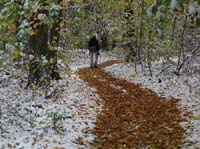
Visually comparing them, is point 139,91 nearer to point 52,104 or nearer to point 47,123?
point 52,104

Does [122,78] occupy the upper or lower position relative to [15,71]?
lower

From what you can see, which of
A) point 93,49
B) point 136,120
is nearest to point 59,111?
point 136,120

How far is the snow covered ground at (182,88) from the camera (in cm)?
749

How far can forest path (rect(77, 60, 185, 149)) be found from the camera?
7164mm

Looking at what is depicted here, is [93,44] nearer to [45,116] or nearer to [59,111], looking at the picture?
[59,111]

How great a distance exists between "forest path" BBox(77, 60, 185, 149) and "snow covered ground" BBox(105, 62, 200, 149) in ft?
0.79

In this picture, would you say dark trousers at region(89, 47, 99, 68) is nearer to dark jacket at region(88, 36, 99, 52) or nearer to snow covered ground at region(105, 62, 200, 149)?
dark jacket at region(88, 36, 99, 52)

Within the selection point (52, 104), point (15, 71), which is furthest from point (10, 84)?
point (52, 104)

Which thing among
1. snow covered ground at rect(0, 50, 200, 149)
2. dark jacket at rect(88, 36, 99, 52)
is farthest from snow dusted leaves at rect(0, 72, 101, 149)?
dark jacket at rect(88, 36, 99, 52)

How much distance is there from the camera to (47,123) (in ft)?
24.8

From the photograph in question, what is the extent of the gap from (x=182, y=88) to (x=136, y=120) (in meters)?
4.07

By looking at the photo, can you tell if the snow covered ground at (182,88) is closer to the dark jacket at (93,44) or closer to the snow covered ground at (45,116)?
the dark jacket at (93,44)

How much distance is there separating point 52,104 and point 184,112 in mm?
3419

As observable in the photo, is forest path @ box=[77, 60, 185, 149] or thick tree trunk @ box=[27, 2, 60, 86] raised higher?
thick tree trunk @ box=[27, 2, 60, 86]
